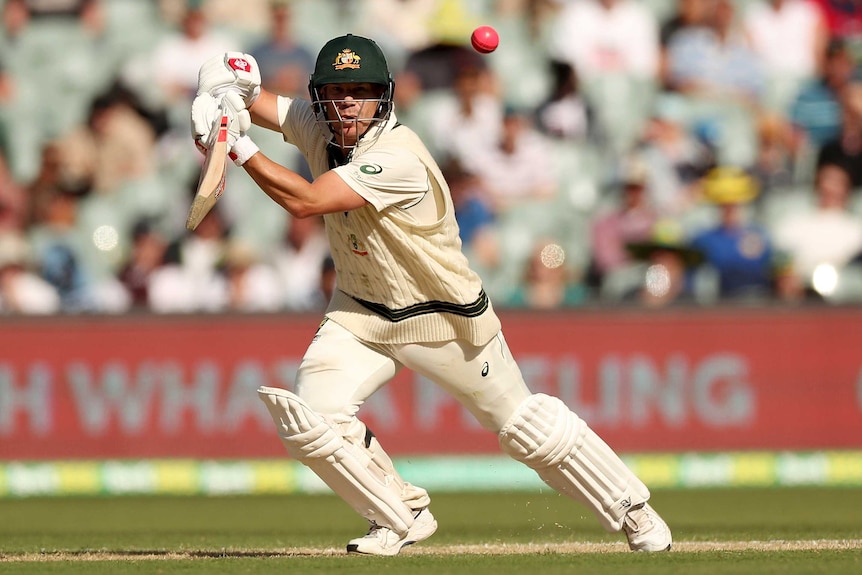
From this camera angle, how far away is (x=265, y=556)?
15.3 ft

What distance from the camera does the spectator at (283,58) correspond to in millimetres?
9398

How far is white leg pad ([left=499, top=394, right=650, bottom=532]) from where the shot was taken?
15.2 ft

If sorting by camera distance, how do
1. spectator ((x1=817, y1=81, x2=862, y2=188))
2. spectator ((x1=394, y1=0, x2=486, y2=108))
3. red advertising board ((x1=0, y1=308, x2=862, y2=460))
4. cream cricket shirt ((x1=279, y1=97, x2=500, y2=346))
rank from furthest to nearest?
1. spectator ((x1=394, y1=0, x2=486, y2=108))
2. spectator ((x1=817, y1=81, x2=862, y2=188))
3. red advertising board ((x1=0, y1=308, x2=862, y2=460))
4. cream cricket shirt ((x1=279, y1=97, x2=500, y2=346))

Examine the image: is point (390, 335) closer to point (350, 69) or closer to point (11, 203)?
point (350, 69)

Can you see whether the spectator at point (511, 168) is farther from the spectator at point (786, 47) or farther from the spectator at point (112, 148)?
the spectator at point (112, 148)

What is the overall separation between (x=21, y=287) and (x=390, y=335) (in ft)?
14.9

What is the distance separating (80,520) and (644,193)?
4.03 meters

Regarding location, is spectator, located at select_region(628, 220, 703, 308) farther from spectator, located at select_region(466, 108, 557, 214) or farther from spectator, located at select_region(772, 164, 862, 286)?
spectator, located at select_region(466, 108, 557, 214)

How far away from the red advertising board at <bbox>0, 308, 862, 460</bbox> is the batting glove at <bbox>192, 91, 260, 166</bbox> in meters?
3.82

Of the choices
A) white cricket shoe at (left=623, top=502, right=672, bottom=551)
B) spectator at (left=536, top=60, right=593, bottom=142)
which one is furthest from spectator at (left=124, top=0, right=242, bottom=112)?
white cricket shoe at (left=623, top=502, right=672, bottom=551)

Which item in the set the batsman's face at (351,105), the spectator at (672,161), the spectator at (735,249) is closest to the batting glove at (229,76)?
the batsman's face at (351,105)

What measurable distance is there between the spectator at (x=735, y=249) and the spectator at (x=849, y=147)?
76 centimetres

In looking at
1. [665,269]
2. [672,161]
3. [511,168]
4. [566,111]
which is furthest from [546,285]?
[566,111]

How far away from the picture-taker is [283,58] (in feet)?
31.1
